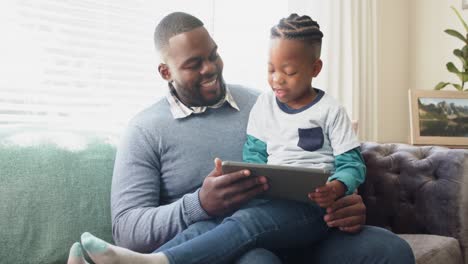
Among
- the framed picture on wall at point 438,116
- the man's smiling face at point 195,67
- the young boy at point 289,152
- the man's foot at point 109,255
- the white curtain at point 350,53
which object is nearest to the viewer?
the man's foot at point 109,255

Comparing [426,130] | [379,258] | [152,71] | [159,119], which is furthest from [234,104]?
[426,130]

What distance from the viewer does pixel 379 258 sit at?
3.97 ft

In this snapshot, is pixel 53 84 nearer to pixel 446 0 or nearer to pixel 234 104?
Answer: pixel 234 104

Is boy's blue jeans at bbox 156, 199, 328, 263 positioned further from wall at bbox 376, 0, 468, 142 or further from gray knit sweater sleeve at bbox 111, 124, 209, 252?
wall at bbox 376, 0, 468, 142

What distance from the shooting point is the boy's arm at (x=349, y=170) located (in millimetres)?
1228

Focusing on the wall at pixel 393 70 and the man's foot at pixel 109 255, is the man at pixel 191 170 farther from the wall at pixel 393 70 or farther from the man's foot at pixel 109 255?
the wall at pixel 393 70

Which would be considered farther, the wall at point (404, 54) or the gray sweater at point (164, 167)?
the wall at point (404, 54)

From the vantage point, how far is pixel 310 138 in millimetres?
1324

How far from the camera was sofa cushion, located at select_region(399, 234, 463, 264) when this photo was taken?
4.66ft

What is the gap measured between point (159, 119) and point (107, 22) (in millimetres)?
818

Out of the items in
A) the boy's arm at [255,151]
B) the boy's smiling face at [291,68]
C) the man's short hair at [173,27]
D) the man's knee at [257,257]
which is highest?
the man's short hair at [173,27]

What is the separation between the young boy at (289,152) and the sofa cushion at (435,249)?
0.33m

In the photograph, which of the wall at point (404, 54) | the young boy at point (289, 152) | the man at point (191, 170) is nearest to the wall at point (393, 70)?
the wall at point (404, 54)

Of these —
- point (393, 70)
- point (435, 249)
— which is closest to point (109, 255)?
point (435, 249)
